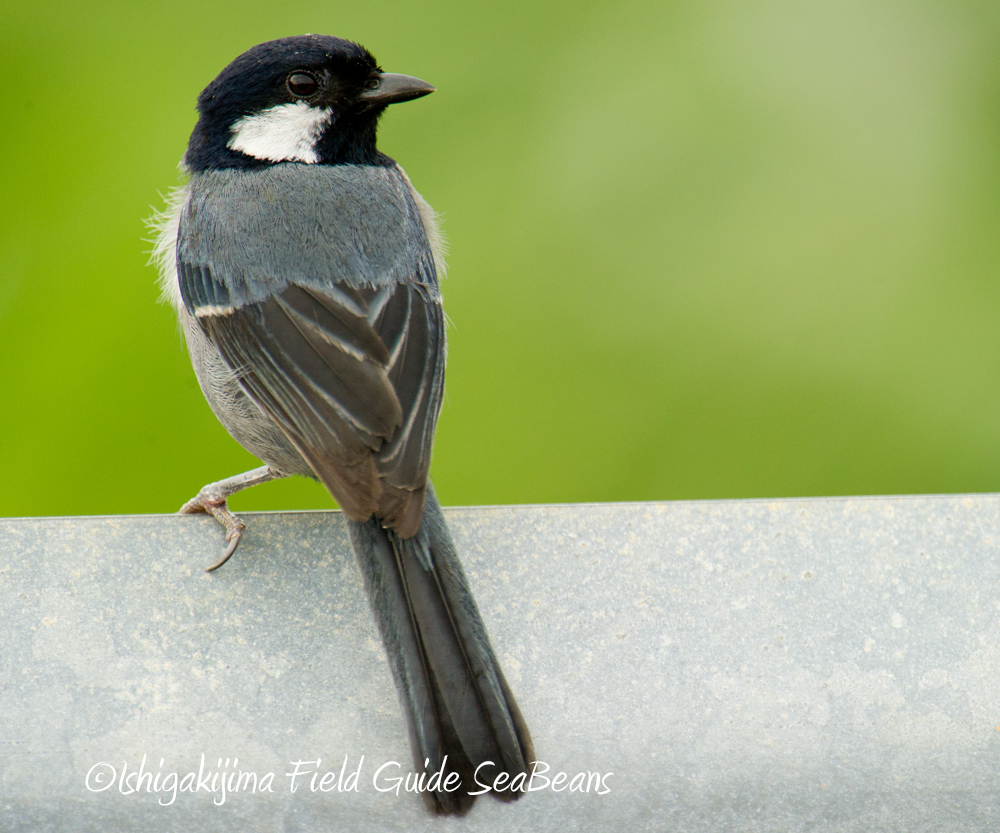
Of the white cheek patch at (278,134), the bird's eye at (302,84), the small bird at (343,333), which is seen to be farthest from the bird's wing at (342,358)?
the bird's eye at (302,84)

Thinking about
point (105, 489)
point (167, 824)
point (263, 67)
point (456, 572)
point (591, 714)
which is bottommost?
point (105, 489)

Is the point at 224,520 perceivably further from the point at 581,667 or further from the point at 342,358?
the point at 581,667

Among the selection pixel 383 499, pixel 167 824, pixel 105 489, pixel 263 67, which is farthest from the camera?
pixel 105 489

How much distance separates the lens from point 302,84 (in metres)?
2.40

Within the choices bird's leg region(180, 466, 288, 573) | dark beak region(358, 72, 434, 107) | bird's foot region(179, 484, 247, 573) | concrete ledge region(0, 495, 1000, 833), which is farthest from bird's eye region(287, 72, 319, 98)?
concrete ledge region(0, 495, 1000, 833)

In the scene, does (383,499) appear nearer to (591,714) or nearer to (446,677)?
(446,677)

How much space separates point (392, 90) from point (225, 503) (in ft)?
3.74

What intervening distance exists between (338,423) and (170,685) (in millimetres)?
496

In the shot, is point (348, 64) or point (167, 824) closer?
point (167, 824)

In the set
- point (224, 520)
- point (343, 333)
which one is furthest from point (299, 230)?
point (224, 520)

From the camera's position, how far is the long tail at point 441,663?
1425mm

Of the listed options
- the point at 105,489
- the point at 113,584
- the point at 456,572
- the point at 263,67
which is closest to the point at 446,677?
the point at 456,572

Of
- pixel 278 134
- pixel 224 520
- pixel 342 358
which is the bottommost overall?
pixel 224 520

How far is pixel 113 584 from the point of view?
149 centimetres
